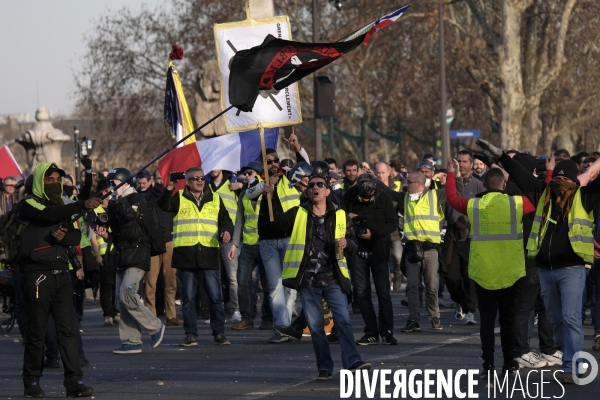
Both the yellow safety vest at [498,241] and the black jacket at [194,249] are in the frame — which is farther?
the black jacket at [194,249]

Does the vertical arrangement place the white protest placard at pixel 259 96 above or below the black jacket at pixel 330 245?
above

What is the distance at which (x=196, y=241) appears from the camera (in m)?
A: 14.8

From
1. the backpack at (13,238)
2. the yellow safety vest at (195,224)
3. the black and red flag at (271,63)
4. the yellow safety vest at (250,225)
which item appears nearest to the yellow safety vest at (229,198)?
the yellow safety vest at (250,225)

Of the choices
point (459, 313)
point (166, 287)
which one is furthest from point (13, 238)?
point (459, 313)

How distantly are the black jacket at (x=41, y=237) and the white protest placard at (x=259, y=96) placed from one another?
484 cm

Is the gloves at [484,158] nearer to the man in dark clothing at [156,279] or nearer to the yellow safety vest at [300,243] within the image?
the yellow safety vest at [300,243]

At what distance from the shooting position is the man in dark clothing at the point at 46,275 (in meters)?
11.1

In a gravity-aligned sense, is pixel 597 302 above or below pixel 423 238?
below

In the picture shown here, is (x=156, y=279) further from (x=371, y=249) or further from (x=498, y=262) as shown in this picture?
→ (x=498, y=262)

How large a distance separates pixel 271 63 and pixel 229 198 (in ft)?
13.5

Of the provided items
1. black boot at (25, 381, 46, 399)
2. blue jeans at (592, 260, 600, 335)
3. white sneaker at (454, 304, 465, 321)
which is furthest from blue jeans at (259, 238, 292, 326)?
black boot at (25, 381, 46, 399)

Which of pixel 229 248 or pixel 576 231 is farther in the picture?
pixel 229 248

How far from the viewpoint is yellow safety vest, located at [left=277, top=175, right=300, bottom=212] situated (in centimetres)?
1489

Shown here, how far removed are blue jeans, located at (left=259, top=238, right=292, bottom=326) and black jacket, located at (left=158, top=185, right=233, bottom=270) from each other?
51cm
